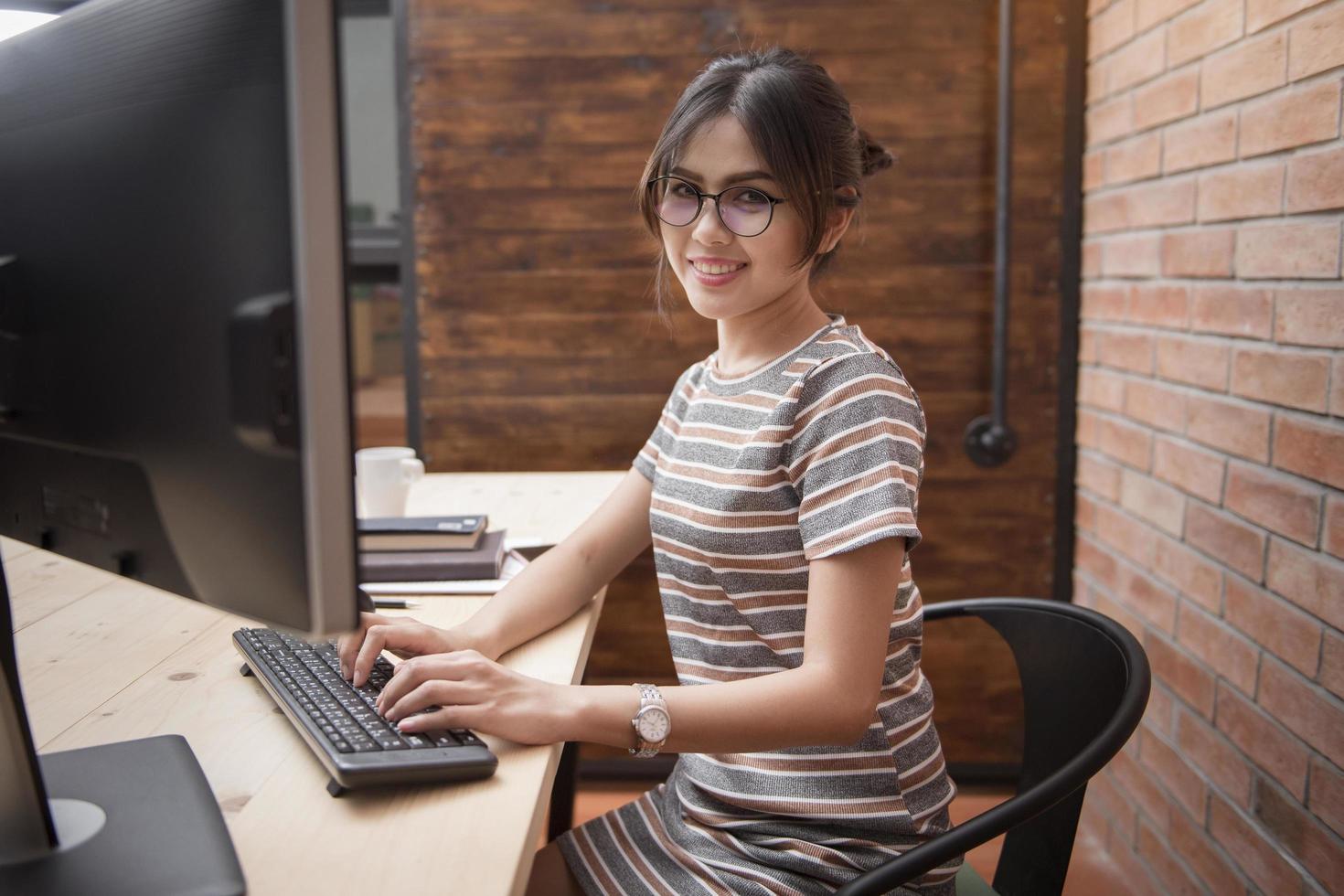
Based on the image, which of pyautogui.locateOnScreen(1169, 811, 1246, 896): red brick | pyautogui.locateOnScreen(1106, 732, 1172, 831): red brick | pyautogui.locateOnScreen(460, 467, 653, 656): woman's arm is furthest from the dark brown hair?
pyautogui.locateOnScreen(1106, 732, 1172, 831): red brick

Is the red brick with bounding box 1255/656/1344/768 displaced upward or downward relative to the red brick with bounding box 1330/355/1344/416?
downward

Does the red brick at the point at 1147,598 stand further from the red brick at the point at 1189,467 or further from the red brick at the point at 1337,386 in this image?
the red brick at the point at 1337,386

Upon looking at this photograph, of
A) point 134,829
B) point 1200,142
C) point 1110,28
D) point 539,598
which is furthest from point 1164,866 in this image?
point 134,829

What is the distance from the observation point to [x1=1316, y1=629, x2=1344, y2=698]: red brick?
130cm

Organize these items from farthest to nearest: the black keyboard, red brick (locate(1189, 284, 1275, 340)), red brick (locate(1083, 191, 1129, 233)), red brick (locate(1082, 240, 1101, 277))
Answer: red brick (locate(1082, 240, 1101, 277)) < red brick (locate(1083, 191, 1129, 233)) < red brick (locate(1189, 284, 1275, 340)) < the black keyboard

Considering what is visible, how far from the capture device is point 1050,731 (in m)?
1.17

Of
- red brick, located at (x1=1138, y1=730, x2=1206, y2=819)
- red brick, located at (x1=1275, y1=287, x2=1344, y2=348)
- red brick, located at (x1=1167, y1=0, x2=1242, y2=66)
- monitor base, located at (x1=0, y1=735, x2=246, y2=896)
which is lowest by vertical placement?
red brick, located at (x1=1138, y1=730, x2=1206, y2=819)

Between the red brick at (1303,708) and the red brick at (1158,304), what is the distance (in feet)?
1.85

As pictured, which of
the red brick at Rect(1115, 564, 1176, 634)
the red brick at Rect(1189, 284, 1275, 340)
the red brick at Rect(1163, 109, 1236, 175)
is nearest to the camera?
the red brick at Rect(1189, 284, 1275, 340)

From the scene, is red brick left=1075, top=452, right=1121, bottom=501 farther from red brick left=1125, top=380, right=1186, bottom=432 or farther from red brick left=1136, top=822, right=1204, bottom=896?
red brick left=1136, top=822, right=1204, bottom=896

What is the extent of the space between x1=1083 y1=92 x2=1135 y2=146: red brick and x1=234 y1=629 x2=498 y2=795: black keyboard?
1624 millimetres

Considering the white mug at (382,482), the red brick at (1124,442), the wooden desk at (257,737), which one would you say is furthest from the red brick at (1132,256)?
the white mug at (382,482)

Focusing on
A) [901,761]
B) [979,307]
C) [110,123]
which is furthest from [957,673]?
[110,123]

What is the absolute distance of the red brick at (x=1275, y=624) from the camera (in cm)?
138
